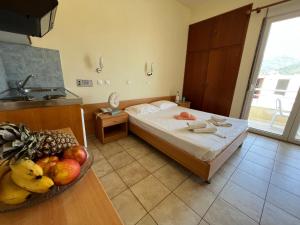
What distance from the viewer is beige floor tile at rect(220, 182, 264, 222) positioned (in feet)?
4.26

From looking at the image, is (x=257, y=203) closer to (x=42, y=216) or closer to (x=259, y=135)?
(x=42, y=216)

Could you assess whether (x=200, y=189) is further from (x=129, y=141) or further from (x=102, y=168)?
(x=129, y=141)

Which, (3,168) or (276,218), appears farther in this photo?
(276,218)

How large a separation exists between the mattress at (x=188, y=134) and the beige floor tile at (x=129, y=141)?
1.16ft

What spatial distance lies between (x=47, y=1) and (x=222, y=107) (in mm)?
3714

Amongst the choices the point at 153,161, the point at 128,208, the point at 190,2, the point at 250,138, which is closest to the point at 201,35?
the point at 190,2

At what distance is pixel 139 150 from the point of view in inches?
90.0

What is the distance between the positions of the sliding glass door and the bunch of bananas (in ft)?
12.4

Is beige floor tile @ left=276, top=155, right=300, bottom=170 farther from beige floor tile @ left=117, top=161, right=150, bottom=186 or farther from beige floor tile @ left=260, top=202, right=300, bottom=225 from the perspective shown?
beige floor tile @ left=117, top=161, right=150, bottom=186

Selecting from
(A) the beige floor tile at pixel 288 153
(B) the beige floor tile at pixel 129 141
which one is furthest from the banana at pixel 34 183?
(A) the beige floor tile at pixel 288 153

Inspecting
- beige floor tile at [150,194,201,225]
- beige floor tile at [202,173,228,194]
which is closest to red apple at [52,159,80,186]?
beige floor tile at [150,194,201,225]

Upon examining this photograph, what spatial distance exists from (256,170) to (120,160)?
203cm

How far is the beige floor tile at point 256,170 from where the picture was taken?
1.77 m

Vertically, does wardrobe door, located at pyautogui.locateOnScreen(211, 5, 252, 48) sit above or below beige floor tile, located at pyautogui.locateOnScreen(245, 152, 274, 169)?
above
